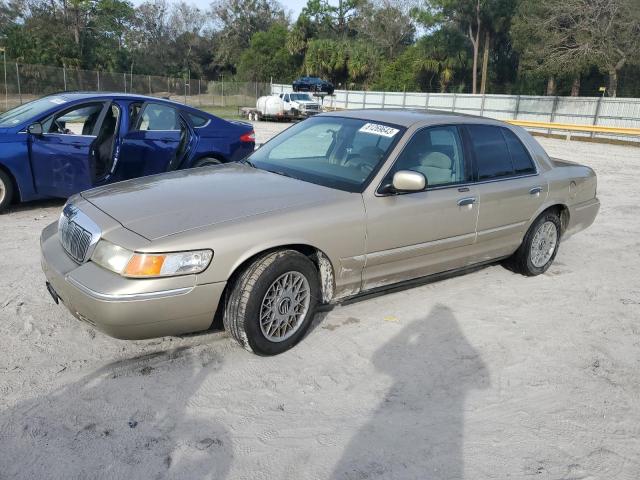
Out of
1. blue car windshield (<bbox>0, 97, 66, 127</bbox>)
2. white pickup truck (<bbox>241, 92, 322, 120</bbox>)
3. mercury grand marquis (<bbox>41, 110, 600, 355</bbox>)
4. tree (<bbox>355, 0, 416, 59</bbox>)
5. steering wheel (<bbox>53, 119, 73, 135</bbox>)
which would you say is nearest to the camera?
mercury grand marquis (<bbox>41, 110, 600, 355</bbox>)

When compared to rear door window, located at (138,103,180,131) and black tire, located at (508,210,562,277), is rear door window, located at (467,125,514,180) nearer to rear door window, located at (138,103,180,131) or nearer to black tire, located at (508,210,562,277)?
A: black tire, located at (508,210,562,277)

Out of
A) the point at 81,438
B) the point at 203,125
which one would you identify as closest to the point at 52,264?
the point at 81,438

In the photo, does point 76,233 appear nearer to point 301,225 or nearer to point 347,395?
point 301,225

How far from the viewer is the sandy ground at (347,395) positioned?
275cm

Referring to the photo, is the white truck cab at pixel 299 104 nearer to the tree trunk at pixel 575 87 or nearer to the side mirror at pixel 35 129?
the tree trunk at pixel 575 87

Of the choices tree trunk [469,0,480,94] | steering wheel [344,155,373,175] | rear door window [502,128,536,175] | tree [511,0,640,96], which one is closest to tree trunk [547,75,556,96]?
tree trunk [469,0,480,94]

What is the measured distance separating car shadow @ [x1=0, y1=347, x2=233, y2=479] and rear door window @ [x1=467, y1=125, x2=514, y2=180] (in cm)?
289

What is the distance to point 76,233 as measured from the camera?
3.63m

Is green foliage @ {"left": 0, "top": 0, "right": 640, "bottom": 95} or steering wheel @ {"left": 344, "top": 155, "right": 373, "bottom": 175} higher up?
green foliage @ {"left": 0, "top": 0, "right": 640, "bottom": 95}

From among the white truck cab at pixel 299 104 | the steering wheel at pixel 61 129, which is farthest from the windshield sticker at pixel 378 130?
the white truck cab at pixel 299 104

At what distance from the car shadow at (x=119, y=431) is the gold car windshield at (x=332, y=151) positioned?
173 cm

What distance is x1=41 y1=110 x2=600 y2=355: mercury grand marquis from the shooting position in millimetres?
→ 3287

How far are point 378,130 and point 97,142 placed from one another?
3977 millimetres

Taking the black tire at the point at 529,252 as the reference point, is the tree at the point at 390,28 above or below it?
above
